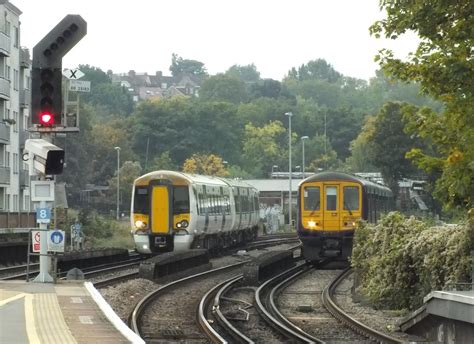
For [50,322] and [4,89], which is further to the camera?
[4,89]

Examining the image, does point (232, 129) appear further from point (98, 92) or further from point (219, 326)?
point (219, 326)

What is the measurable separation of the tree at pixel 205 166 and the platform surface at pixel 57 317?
86221mm

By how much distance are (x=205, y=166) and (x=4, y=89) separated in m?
42.5

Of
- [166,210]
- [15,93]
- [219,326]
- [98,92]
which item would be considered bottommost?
[219,326]

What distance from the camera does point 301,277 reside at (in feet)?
105

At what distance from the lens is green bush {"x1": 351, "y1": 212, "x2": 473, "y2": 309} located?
18872 mm

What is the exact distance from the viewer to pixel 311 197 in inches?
1415

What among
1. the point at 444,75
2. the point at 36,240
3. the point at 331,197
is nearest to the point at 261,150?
the point at 331,197

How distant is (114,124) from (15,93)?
5894cm

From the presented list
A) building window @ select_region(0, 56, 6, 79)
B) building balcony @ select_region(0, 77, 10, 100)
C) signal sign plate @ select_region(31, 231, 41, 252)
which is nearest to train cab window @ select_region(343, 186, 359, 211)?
signal sign plate @ select_region(31, 231, 41, 252)

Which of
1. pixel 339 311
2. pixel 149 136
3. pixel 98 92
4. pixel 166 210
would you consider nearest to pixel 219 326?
pixel 339 311

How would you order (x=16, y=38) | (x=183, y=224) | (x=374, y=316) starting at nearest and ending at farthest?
(x=374, y=316), (x=183, y=224), (x=16, y=38)

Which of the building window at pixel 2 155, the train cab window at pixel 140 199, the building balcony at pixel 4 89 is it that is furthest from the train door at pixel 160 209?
the building window at pixel 2 155

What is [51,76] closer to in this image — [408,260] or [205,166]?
[408,260]
